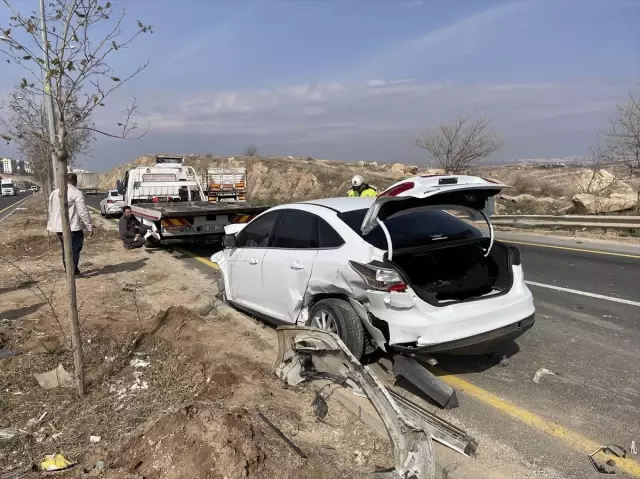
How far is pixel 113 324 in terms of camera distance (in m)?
5.82

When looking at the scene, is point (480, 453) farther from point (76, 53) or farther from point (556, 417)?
point (76, 53)

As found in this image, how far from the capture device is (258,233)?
6.02 m

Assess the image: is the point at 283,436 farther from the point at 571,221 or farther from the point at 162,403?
the point at 571,221

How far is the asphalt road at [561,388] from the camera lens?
3.36 m

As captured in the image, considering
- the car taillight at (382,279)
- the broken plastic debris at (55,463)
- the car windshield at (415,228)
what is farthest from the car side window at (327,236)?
the broken plastic debris at (55,463)

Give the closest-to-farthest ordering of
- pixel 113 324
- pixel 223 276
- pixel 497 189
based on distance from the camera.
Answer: pixel 497 189, pixel 113 324, pixel 223 276

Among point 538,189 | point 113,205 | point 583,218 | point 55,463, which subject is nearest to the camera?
point 55,463

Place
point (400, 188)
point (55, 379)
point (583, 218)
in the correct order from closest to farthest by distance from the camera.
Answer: point (400, 188)
point (55, 379)
point (583, 218)

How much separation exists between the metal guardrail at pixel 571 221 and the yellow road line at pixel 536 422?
488 inches

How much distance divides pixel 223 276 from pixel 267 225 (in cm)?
132

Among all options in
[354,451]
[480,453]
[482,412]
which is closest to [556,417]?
[482,412]

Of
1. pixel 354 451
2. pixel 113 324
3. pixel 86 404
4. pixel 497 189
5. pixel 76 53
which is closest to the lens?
pixel 354 451

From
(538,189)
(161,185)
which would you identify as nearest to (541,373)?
(161,185)

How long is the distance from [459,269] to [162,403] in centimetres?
298
